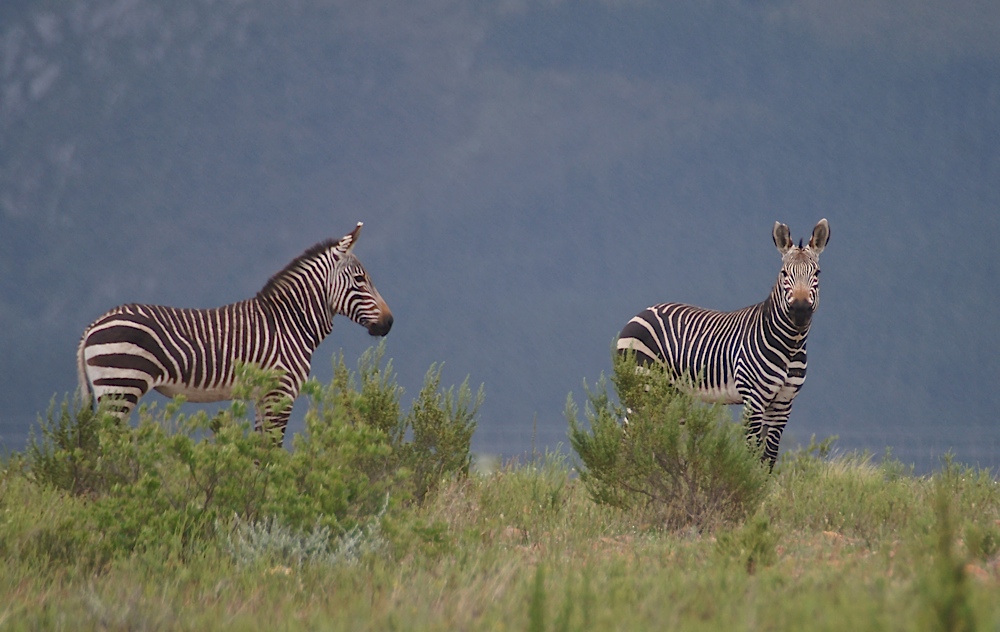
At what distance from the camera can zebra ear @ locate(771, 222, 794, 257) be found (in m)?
9.80

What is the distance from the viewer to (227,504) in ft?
20.3

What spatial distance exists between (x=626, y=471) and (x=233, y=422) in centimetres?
345

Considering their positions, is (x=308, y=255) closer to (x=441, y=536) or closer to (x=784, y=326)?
(x=441, y=536)

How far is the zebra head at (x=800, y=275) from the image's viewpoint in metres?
9.48

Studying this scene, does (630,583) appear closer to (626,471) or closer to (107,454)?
(626,471)

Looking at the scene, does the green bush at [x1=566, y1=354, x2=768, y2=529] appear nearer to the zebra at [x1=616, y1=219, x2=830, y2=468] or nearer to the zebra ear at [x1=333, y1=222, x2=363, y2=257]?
the zebra at [x1=616, y1=219, x2=830, y2=468]

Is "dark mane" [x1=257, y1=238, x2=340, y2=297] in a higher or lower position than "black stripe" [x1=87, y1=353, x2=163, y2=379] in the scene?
higher

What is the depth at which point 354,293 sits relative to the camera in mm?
9680

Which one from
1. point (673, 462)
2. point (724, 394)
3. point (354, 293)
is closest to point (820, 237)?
point (724, 394)

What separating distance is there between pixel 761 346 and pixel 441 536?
5.50 meters

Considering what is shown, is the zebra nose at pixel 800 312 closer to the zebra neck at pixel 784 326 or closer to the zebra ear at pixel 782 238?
the zebra neck at pixel 784 326

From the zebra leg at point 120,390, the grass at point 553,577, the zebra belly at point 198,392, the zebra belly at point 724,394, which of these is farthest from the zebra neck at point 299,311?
the zebra belly at point 724,394

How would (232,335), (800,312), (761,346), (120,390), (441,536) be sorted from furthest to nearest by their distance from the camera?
1. (761,346)
2. (800,312)
3. (232,335)
4. (120,390)
5. (441,536)

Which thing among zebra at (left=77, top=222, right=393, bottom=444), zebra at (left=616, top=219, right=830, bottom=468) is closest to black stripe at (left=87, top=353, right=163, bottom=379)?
zebra at (left=77, top=222, right=393, bottom=444)
